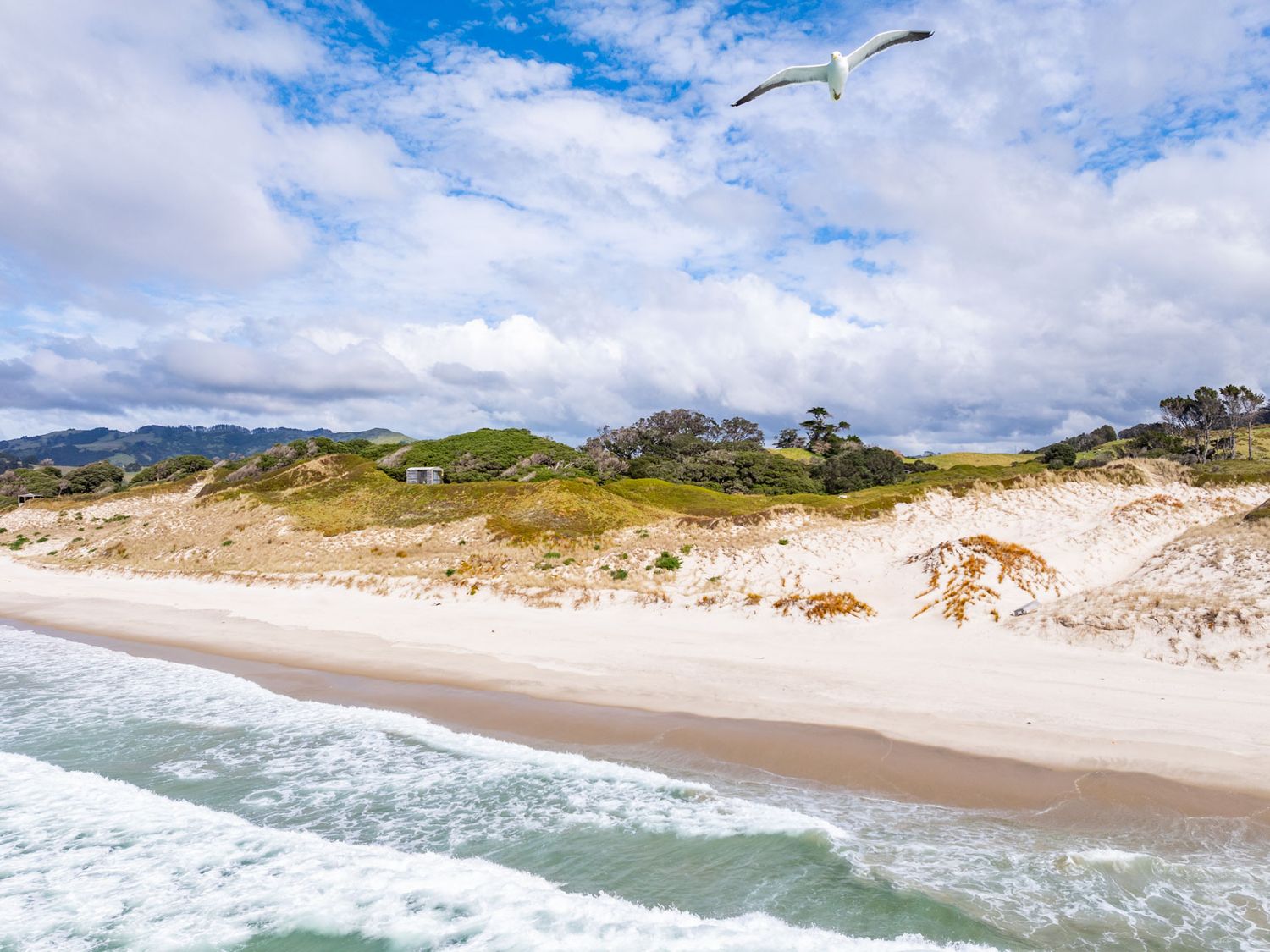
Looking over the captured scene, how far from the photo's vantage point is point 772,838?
28.5 feet

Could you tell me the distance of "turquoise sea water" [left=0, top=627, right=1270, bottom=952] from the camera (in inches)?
279

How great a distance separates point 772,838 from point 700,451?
7814 cm

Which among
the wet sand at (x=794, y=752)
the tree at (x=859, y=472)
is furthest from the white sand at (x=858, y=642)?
the tree at (x=859, y=472)

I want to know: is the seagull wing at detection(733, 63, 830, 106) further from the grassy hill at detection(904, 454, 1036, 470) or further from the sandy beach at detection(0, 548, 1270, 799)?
the grassy hill at detection(904, 454, 1036, 470)

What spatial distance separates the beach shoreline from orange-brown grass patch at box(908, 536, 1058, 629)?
1.77 metres

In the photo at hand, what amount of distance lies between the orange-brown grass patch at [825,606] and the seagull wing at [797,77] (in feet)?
45.0

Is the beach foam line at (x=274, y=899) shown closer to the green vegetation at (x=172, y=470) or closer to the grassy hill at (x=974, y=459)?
the green vegetation at (x=172, y=470)

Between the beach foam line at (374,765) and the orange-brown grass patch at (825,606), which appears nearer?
the beach foam line at (374,765)

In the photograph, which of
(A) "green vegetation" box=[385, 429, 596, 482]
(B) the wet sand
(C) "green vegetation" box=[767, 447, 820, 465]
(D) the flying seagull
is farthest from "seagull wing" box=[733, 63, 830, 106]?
(C) "green vegetation" box=[767, 447, 820, 465]

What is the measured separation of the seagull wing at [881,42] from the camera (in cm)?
1078

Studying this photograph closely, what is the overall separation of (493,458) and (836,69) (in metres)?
55.0

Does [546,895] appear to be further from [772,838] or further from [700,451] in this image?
[700,451]

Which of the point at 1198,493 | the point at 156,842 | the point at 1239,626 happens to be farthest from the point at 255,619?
the point at 1198,493

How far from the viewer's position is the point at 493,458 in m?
63.1
